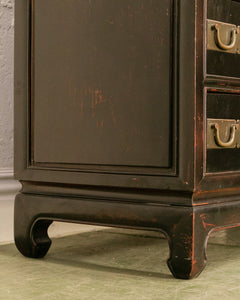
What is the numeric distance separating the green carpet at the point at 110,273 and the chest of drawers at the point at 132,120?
0.06 m

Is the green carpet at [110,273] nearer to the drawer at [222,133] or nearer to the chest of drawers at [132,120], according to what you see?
the chest of drawers at [132,120]

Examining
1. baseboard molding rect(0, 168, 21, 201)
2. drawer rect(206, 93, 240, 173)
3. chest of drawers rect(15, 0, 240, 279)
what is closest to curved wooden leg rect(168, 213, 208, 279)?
chest of drawers rect(15, 0, 240, 279)

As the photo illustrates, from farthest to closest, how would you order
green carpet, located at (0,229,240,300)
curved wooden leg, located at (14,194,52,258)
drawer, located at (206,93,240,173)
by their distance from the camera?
curved wooden leg, located at (14,194,52,258) → drawer, located at (206,93,240,173) → green carpet, located at (0,229,240,300)

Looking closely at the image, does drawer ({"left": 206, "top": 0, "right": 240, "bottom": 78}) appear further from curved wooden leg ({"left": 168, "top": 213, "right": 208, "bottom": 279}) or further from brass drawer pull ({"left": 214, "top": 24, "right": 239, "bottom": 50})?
curved wooden leg ({"left": 168, "top": 213, "right": 208, "bottom": 279})

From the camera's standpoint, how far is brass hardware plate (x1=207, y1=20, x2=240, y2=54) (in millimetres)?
1109

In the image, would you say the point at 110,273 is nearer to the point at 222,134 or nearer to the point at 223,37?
the point at 222,134

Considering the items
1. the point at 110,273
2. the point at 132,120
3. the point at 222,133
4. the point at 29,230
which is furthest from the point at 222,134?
the point at 29,230

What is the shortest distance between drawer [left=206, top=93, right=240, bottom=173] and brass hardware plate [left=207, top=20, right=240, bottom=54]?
0.32 feet

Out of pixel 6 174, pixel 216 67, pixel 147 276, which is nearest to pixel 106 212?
pixel 147 276

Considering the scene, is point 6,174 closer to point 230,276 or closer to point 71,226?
point 71,226

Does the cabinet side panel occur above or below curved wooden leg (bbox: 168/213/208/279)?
above

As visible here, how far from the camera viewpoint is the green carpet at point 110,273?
1003 millimetres

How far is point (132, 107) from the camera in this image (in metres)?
1.16

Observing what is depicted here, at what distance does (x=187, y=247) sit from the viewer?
3.51 feet
